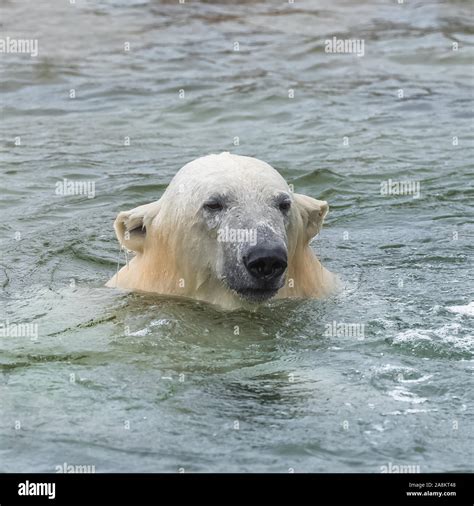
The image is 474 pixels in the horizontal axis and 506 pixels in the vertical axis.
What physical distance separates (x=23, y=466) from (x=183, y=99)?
9.27 meters

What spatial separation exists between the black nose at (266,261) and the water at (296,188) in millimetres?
457

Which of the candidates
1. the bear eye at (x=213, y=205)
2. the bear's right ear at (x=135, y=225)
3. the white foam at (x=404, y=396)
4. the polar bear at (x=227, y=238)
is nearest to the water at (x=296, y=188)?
the white foam at (x=404, y=396)

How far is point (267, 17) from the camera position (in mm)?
18219

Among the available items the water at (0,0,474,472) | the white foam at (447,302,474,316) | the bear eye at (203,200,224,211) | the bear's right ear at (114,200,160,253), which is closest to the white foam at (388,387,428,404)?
the water at (0,0,474,472)

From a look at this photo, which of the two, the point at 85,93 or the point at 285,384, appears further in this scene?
the point at 85,93

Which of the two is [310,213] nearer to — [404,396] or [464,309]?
[464,309]

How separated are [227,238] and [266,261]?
0.38 meters

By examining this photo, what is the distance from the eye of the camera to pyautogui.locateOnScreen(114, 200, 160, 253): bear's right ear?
7.14 metres

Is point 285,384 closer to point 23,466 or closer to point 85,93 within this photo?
point 23,466

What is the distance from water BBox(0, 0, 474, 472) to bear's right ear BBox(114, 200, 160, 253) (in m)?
0.35

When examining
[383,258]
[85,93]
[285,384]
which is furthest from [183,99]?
[285,384]

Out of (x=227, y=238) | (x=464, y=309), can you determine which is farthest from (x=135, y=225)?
(x=464, y=309)

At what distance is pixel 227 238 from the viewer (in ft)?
21.3
